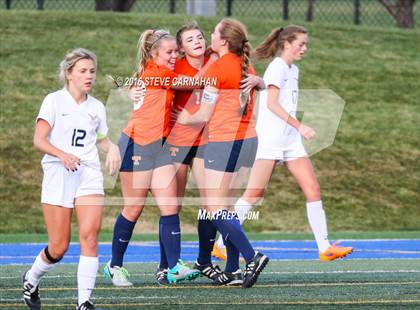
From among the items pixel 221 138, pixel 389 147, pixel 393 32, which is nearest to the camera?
pixel 221 138

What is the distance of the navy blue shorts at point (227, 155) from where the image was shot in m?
10.5

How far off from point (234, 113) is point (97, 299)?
6.50 ft

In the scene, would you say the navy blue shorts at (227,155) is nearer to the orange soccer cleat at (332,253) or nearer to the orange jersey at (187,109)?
the orange jersey at (187,109)

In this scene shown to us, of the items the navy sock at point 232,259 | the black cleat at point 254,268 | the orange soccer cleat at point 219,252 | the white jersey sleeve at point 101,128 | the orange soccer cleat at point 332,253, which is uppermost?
the white jersey sleeve at point 101,128

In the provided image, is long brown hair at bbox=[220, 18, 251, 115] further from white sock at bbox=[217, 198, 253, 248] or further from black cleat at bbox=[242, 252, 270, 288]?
white sock at bbox=[217, 198, 253, 248]

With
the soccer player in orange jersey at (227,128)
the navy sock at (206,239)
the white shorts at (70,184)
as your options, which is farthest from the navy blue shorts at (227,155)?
the white shorts at (70,184)

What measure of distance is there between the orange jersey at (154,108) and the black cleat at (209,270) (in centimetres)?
115

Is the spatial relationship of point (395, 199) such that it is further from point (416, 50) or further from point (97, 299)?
point (97, 299)

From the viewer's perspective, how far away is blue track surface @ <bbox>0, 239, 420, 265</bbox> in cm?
1409

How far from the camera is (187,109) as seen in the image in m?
10.8

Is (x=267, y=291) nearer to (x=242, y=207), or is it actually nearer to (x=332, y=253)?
(x=332, y=253)

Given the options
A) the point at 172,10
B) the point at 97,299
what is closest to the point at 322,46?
the point at 172,10

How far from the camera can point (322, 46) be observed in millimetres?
27516

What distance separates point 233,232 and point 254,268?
39cm
